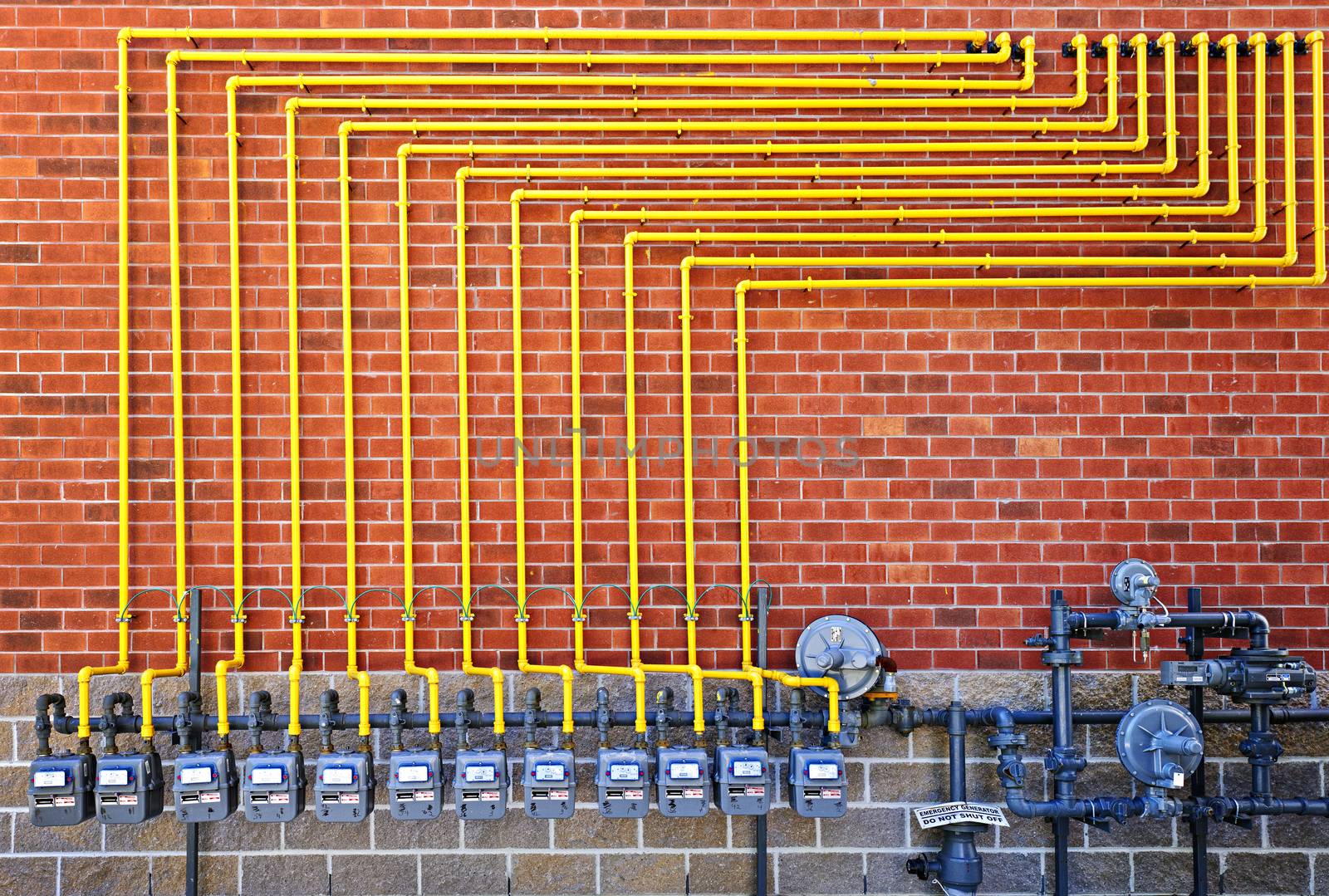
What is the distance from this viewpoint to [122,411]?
4266mm

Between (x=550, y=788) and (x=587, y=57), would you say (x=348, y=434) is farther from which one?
(x=587, y=57)

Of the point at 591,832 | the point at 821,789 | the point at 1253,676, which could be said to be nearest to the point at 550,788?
the point at 591,832

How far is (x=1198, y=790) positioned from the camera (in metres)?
4.27

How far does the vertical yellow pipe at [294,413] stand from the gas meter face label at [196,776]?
0.38 metres

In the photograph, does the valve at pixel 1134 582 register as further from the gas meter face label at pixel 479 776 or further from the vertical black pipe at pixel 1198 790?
the gas meter face label at pixel 479 776

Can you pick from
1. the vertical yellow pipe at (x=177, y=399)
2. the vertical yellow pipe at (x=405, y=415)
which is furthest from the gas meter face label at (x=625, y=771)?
the vertical yellow pipe at (x=177, y=399)

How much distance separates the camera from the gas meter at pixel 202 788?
3977mm

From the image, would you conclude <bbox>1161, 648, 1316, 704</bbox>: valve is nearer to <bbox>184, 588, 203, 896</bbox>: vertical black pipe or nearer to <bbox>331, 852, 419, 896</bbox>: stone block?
<bbox>331, 852, 419, 896</bbox>: stone block

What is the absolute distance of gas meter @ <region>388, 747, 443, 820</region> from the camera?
3975 mm

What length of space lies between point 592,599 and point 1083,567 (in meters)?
2.23

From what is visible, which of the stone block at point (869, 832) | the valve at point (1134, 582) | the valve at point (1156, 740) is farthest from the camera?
the stone block at point (869, 832)

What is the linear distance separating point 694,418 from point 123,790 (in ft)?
9.29

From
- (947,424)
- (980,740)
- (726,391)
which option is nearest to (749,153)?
(726,391)

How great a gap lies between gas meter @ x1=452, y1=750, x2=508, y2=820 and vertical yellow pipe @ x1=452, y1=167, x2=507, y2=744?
1.29 ft
